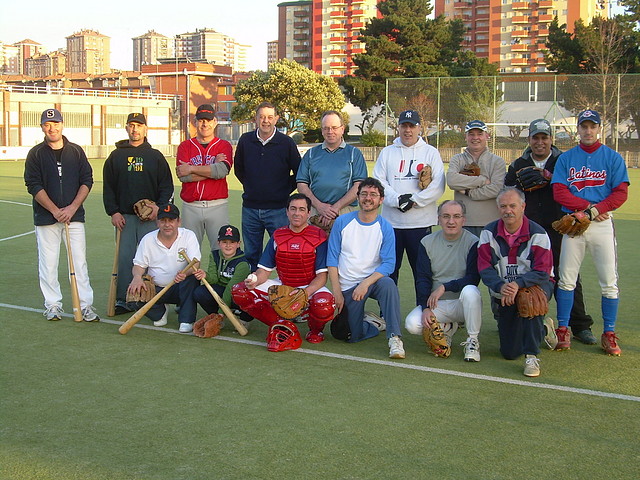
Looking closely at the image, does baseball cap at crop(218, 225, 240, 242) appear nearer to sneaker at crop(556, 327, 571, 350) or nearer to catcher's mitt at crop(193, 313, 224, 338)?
catcher's mitt at crop(193, 313, 224, 338)

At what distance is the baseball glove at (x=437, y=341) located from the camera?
5.89 meters

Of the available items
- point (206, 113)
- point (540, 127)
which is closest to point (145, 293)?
point (206, 113)

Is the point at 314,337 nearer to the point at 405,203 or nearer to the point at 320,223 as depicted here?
the point at 320,223

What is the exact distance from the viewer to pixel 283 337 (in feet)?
20.1

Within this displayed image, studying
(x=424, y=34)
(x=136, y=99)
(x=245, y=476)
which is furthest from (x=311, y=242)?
(x=136, y=99)

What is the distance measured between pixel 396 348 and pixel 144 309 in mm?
2281

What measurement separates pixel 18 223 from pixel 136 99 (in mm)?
54265

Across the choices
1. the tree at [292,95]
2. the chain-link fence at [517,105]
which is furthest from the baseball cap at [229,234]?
the tree at [292,95]

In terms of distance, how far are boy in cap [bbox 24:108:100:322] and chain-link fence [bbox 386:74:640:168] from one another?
27.5m

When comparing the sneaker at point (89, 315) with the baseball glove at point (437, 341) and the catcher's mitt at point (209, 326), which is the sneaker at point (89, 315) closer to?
the catcher's mitt at point (209, 326)

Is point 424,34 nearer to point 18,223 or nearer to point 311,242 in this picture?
point 18,223

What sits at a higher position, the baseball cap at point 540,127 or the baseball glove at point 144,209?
the baseball cap at point 540,127

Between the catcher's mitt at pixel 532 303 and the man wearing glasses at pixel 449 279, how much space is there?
0.39 meters

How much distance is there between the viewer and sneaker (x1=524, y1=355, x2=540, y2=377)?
17.9 feet
